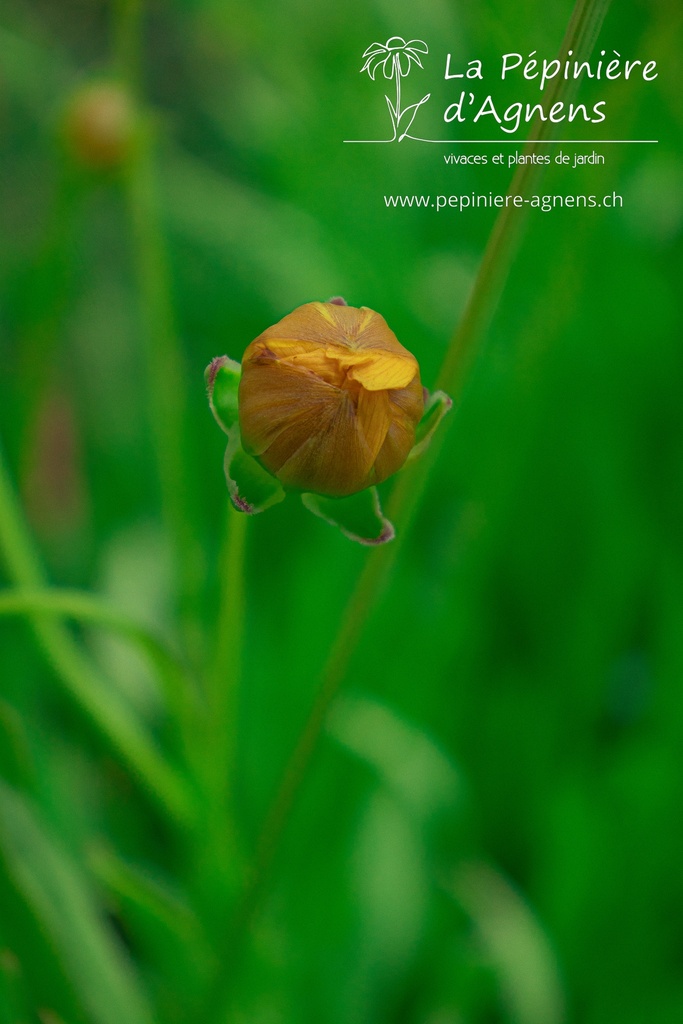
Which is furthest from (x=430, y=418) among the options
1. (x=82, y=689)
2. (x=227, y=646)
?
(x=82, y=689)

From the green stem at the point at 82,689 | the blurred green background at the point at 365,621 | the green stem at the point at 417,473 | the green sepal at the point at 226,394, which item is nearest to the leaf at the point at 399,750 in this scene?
the blurred green background at the point at 365,621

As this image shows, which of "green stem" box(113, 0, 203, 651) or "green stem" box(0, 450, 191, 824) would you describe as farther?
"green stem" box(113, 0, 203, 651)

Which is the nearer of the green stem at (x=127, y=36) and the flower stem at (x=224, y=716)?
the flower stem at (x=224, y=716)

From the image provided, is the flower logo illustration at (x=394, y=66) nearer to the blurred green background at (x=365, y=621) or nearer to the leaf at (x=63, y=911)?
the blurred green background at (x=365, y=621)

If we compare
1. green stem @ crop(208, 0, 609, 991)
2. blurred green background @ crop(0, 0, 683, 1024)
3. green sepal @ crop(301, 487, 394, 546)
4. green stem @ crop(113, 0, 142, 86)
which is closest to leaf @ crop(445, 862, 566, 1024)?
blurred green background @ crop(0, 0, 683, 1024)

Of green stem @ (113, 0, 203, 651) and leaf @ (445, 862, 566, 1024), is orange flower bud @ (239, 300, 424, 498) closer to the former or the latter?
green stem @ (113, 0, 203, 651)

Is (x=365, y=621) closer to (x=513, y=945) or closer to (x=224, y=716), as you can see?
(x=224, y=716)

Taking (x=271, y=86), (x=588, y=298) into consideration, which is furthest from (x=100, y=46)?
(x=588, y=298)

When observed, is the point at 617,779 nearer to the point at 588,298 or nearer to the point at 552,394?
the point at 552,394

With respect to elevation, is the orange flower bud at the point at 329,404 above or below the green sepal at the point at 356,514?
above
